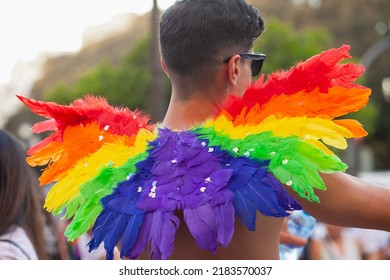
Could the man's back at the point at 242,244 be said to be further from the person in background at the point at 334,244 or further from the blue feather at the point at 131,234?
the person in background at the point at 334,244

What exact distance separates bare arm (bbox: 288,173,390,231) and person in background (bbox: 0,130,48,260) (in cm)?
164

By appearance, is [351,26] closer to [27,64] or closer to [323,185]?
[27,64]

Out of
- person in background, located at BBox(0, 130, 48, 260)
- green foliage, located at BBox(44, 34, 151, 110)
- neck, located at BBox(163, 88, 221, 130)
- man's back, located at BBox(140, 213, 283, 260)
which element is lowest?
green foliage, located at BBox(44, 34, 151, 110)

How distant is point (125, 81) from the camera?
26.5 meters

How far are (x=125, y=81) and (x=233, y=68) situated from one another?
2470 cm

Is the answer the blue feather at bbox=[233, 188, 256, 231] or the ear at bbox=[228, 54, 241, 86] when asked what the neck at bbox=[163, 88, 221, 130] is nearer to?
the ear at bbox=[228, 54, 241, 86]

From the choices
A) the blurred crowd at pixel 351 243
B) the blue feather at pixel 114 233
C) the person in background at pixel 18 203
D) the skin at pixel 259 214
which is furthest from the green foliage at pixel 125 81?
the blue feather at pixel 114 233

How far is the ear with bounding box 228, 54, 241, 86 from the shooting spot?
200 cm

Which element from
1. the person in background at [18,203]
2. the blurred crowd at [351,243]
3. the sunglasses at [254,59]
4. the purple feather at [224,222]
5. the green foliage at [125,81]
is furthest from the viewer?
the green foliage at [125,81]

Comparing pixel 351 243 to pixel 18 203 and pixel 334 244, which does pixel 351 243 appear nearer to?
pixel 334 244

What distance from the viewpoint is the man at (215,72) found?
1889mm

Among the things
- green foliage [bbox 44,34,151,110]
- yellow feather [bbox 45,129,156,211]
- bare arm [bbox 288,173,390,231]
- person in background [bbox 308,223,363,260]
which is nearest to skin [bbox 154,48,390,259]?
bare arm [bbox 288,173,390,231]

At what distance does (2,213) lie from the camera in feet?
10.5

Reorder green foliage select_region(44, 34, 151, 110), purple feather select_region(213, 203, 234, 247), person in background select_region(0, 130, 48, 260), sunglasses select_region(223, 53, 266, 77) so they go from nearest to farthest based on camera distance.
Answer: purple feather select_region(213, 203, 234, 247)
sunglasses select_region(223, 53, 266, 77)
person in background select_region(0, 130, 48, 260)
green foliage select_region(44, 34, 151, 110)
